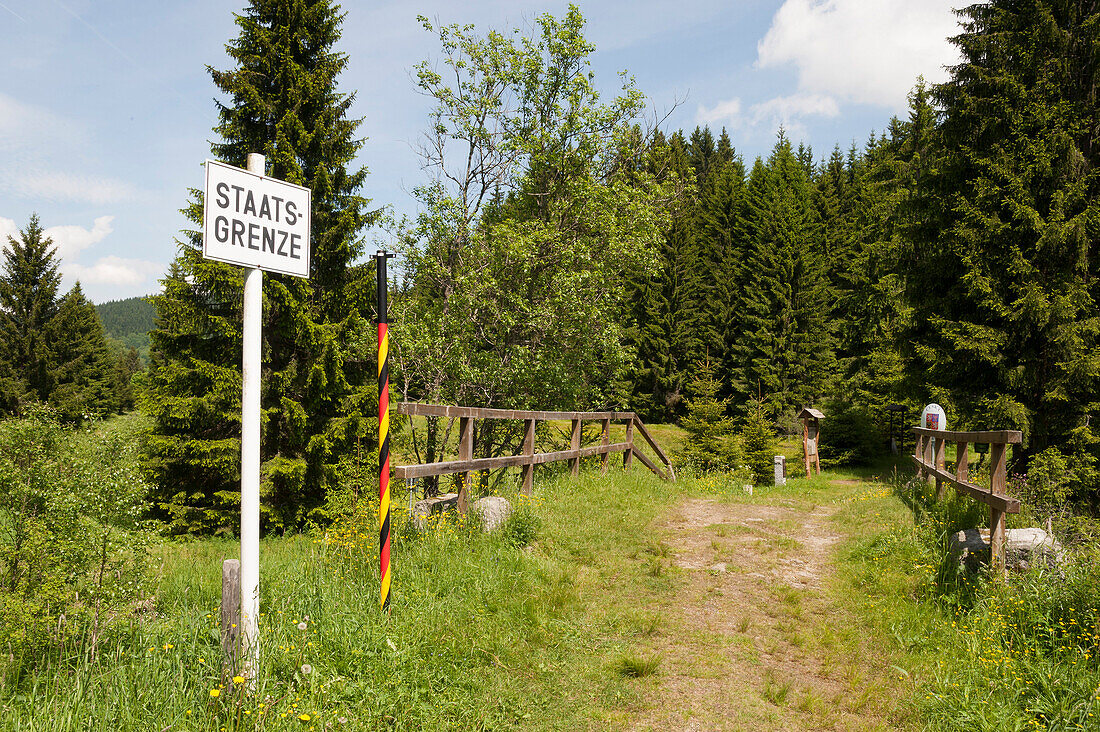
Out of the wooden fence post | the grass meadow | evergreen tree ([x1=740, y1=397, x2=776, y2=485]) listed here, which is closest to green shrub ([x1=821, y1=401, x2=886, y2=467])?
evergreen tree ([x1=740, y1=397, x2=776, y2=485])

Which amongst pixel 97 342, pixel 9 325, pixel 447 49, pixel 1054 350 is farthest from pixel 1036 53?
pixel 97 342

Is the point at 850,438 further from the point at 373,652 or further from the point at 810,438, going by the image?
the point at 373,652

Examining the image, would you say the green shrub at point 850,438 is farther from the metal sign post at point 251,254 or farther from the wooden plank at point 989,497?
the metal sign post at point 251,254

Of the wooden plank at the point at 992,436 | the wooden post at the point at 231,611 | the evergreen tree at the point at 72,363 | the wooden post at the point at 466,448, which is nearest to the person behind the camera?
the wooden post at the point at 231,611

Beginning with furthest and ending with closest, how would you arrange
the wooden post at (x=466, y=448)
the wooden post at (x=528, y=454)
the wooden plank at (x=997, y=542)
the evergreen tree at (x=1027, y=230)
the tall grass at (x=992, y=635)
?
1. the evergreen tree at (x=1027, y=230)
2. the wooden post at (x=528, y=454)
3. the wooden post at (x=466, y=448)
4. the wooden plank at (x=997, y=542)
5. the tall grass at (x=992, y=635)

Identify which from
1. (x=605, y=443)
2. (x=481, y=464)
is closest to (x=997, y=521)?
(x=481, y=464)

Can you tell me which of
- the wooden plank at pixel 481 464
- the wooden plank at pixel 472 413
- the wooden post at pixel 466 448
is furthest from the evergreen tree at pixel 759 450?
the wooden post at pixel 466 448

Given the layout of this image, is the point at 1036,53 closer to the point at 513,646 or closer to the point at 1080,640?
the point at 1080,640

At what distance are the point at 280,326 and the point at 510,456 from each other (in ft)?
28.7

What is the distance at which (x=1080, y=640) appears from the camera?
Result: 183 inches

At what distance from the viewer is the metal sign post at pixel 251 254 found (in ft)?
11.2

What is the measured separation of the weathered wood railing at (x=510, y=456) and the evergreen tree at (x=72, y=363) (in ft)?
96.5

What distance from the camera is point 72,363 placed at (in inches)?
1346

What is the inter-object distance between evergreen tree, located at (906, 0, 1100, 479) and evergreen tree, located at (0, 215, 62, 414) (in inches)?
1576
